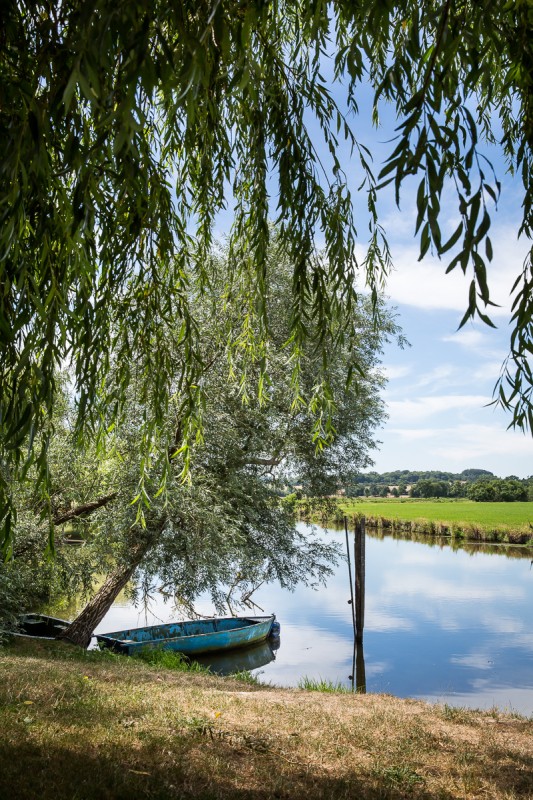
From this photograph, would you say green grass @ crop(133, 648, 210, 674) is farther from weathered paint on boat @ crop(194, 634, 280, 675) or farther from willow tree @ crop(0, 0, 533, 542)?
willow tree @ crop(0, 0, 533, 542)

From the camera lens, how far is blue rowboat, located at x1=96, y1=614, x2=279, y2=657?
38.2 feet

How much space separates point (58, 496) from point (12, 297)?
344 inches

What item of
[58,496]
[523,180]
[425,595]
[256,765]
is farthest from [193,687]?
[425,595]

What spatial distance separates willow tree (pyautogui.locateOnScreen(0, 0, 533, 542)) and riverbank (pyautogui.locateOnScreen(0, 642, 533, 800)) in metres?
1.77

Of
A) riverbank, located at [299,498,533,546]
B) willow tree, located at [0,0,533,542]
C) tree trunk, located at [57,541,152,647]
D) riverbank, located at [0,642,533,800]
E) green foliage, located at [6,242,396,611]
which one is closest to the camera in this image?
willow tree, located at [0,0,533,542]

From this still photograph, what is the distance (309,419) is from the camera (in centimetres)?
1268

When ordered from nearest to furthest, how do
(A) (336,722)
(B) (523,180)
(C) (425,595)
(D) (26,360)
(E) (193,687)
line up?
(D) (26,360)
(B) (523,180)
(A) (336,722)
(E) (193,687)
(C) (425,595)

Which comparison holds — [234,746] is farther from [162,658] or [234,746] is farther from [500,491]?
[500,491]

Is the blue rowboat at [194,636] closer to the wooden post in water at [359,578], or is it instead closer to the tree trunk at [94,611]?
the tree trunk at [94,611]

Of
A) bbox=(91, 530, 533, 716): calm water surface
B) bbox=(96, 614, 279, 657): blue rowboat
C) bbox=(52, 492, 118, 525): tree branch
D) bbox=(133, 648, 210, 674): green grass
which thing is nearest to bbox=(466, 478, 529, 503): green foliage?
bbox=(91, 530, 533, 716): calm water surface

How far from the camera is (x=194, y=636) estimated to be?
12.7 m

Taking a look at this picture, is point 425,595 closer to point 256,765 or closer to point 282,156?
point 256,765

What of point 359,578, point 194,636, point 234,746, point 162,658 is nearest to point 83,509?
point 162,658

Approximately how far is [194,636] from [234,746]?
345 inches
